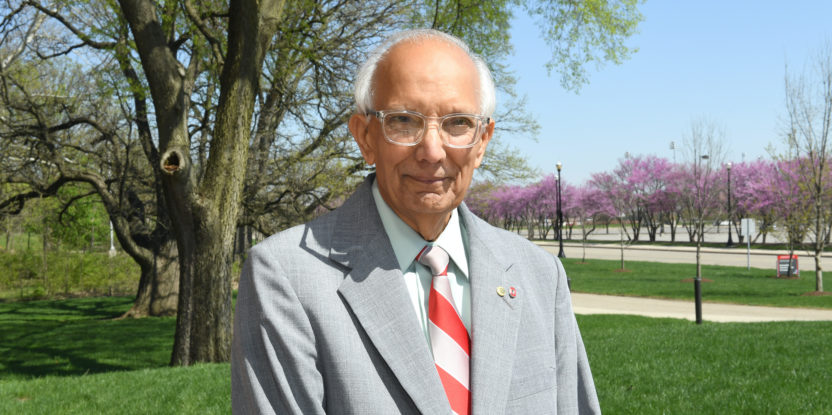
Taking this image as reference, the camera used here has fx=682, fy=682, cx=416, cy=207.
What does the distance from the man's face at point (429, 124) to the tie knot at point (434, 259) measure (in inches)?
2.7

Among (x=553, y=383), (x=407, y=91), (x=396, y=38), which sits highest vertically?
(x=396, y=38)

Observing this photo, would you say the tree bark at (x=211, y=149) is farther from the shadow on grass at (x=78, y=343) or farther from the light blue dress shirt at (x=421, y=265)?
the light blue dress shirt at (x=421, y=265)

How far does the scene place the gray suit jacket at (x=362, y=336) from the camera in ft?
4.87

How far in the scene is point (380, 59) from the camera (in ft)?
5.60

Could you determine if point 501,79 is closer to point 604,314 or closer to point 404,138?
point 604,314

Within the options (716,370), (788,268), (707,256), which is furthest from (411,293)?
(707,256)

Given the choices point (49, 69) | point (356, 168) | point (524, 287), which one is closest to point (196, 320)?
point (356, 168)

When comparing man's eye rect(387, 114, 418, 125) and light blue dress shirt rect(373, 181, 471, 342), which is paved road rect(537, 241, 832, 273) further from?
man's eye rect(387, 114, 418, 125)

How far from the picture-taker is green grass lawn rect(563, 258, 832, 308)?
18.6m

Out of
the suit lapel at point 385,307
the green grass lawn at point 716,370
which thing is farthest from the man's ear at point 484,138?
the green grass lawn at point 716,370

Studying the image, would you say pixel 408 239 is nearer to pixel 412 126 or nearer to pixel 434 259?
pixel 434 259

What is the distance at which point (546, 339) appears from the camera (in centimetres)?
178

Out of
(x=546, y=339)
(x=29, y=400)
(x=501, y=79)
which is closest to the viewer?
(x=546, y=339)

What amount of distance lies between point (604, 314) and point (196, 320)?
970cm
